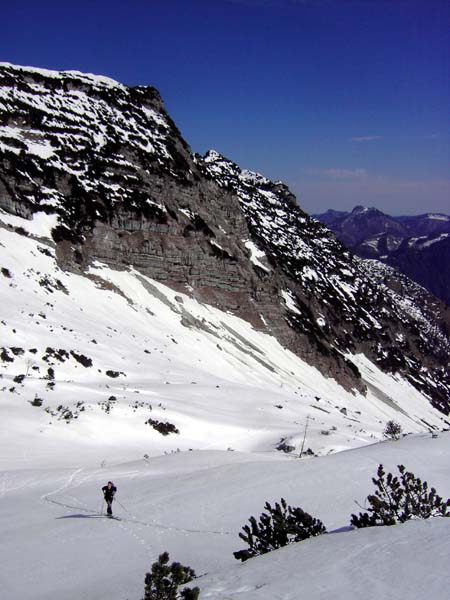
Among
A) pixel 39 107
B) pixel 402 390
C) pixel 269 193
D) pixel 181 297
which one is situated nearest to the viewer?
pixel 181 297

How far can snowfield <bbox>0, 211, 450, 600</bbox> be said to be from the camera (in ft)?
25.9

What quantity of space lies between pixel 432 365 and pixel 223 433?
120m

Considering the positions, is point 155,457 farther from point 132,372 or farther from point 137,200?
point 137,200

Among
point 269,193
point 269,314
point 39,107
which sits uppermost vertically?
point 269,193

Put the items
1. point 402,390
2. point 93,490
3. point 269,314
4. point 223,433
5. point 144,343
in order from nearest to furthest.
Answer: point 93,490
point 223,433
point 144,343
point 269,314
point 402,390

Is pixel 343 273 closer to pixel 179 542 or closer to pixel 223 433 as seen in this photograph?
pixel 223 433

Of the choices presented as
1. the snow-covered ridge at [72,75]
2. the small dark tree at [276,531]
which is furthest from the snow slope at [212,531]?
the snow-covered ridge at [72,75]

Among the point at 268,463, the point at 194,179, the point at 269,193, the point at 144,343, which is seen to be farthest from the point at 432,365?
the point at 268,463

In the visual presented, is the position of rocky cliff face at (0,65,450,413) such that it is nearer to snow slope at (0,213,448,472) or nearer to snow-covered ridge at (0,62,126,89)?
snow-covered ridge at (0,62,126,89)

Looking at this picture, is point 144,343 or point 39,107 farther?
point 39,107

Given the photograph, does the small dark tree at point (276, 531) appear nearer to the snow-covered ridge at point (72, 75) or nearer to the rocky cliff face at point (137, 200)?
the rocky cliff face at point (137, 200)

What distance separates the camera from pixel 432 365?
13788cm

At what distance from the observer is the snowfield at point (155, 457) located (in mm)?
7895

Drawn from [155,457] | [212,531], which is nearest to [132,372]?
[155,457]
